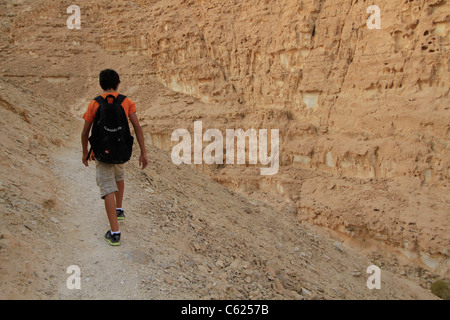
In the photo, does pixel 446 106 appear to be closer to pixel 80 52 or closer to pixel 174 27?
pixel 174 27

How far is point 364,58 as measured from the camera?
45.1ft

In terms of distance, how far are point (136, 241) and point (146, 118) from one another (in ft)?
55.4

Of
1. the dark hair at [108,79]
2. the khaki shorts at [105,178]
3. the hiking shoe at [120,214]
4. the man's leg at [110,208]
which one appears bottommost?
the hiking shoe at [120,214]

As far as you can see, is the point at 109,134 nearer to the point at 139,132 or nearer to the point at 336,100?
the point at 139,132

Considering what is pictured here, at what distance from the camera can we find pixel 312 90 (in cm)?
1541

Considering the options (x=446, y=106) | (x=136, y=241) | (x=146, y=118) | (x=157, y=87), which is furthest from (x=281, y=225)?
(x=157, y=87)

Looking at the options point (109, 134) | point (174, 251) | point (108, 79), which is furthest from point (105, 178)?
point (174, 251)

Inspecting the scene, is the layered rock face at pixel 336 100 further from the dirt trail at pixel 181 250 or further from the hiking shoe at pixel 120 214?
the hiking shoe at pixel 120 214

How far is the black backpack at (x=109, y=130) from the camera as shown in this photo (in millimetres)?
3848

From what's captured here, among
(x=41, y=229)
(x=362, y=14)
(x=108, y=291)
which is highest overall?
(x=362, y=14)

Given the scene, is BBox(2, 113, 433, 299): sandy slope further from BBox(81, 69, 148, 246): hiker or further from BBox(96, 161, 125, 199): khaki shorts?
BBox(96, 161, 125, 199): khaki shorts

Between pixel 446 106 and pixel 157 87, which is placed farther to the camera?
pixel 157 87

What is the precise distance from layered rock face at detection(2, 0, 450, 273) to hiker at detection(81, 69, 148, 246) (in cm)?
963

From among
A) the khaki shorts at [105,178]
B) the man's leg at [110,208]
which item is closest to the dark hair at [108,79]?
the khaki shorts at [105,178]
